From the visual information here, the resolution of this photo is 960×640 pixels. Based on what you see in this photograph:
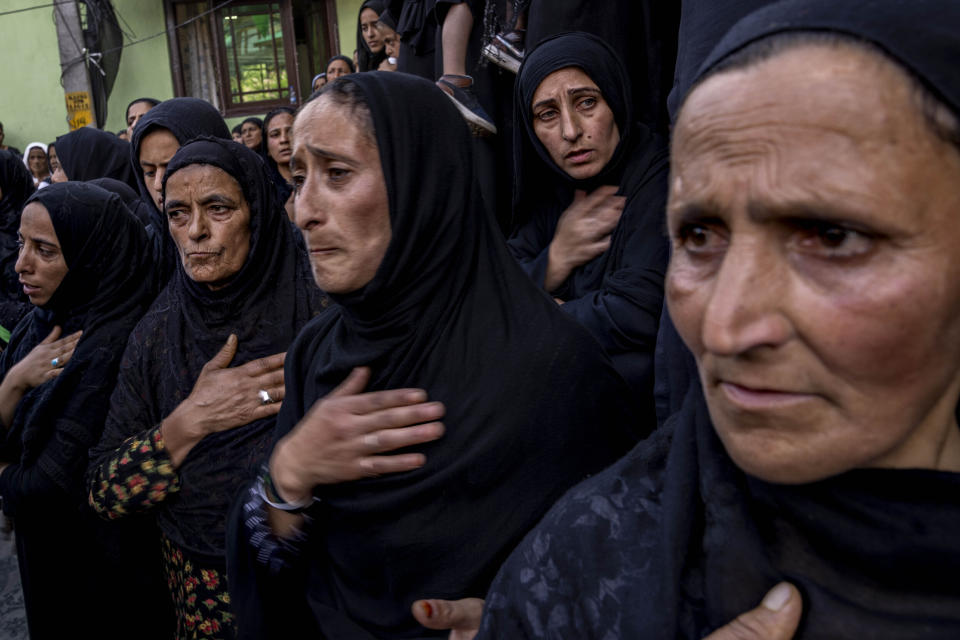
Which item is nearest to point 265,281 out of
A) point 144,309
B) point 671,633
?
point 144,309

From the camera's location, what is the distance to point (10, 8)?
1107 cm

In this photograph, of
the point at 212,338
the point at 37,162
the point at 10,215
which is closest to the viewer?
the point at 212,338

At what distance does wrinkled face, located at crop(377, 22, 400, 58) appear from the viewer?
6039mm

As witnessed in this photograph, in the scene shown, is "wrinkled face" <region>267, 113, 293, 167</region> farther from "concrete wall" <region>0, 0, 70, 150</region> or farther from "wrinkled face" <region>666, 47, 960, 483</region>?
"concrete wall" <region>0, 0, 70, 150</region>

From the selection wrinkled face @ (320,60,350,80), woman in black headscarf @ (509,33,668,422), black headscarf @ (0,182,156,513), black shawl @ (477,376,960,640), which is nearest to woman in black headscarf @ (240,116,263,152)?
wrinkled face @ (320,60,350,80)

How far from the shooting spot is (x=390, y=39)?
6129 mm

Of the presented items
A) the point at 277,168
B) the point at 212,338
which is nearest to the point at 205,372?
the point at 212,338

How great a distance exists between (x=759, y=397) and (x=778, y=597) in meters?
0.23

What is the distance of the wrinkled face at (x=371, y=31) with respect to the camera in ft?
21.5

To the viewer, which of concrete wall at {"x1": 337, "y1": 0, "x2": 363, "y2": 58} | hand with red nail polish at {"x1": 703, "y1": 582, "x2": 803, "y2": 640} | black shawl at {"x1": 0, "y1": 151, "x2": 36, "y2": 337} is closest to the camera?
hand with red nail polish at {"x1": 703, "y1": 582, "x2": 803, "y2": 640}

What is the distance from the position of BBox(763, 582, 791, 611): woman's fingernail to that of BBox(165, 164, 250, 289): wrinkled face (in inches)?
77.8

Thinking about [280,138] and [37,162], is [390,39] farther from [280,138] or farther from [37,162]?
[37,162]

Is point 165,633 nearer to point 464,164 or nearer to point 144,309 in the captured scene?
point 144,309

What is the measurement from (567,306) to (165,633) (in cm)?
208
